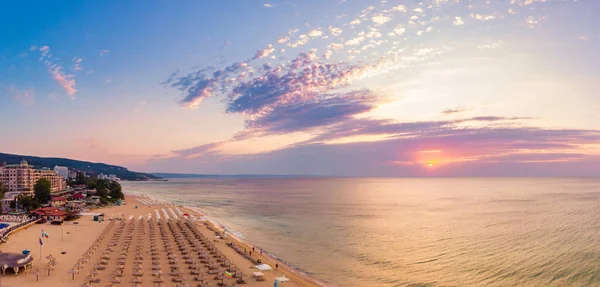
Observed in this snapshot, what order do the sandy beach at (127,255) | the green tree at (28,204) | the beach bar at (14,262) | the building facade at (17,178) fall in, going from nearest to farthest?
the beach bar at (14,262), the sandy beach at (127,255), the green tree at (28,204), the building facade at (17,178)

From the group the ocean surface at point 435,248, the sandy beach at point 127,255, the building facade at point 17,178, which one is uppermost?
the building facade at point 17,178

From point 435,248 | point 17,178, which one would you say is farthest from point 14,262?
point 17,178

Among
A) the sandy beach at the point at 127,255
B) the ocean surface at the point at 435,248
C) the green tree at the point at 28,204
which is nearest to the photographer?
the sandy beach at the point at 127,255

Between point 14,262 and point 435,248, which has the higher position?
point 14,262

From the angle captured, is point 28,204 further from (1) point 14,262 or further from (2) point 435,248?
(2) point 435,248

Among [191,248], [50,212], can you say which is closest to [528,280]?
[191,248]

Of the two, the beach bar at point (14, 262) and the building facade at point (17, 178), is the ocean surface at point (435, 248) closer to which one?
the beach bar at point (14, 262)

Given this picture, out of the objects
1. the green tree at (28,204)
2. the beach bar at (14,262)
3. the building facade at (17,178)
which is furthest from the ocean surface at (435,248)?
the building facade at (17,178)

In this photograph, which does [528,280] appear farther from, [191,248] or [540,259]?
[191,248]

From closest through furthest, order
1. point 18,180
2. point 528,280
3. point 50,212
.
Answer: point 528,280 → point 50,212 → point 18,180
